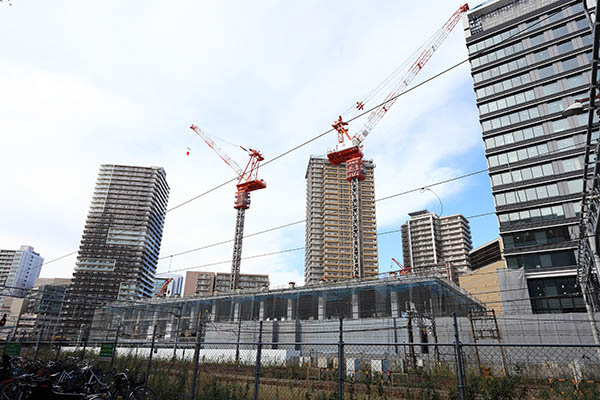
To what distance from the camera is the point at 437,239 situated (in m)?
145

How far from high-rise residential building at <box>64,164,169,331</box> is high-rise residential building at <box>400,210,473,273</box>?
112m

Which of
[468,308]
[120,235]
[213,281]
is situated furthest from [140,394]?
[213,281]

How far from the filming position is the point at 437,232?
14675 centimetres

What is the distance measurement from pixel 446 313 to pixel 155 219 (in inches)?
6192

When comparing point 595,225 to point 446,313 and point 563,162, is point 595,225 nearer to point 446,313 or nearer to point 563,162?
point 446,313

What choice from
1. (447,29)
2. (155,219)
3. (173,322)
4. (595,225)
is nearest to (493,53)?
(447,29)

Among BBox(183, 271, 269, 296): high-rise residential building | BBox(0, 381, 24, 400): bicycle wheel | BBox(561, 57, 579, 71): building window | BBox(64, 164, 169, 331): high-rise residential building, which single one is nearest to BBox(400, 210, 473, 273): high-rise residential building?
BBox(183, 271, 269, 296): high-rise residential building

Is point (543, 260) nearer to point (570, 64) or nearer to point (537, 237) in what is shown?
point (537, 237)

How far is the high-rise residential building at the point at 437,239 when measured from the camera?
141625mm

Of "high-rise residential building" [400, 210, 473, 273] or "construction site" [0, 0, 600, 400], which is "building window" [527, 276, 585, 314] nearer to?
"construction site" [0, 0, 600, 400]

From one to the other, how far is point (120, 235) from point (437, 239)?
130 meters

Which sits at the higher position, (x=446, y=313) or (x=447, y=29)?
(x=447, y=29)

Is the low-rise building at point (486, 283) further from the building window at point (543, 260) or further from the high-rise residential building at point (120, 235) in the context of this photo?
Answer: the high-rise residential building at point (120, 235)

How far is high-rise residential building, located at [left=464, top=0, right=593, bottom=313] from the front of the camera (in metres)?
43.3
